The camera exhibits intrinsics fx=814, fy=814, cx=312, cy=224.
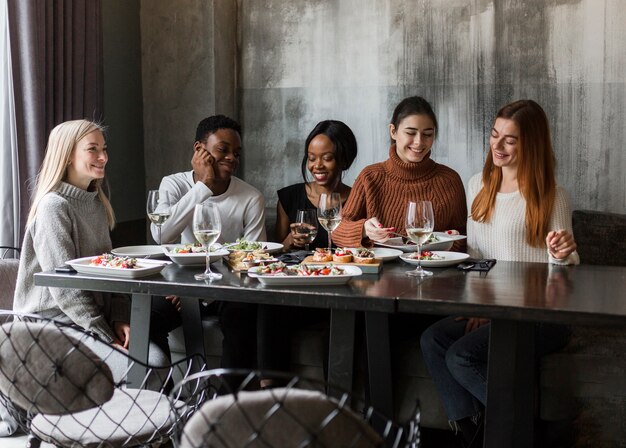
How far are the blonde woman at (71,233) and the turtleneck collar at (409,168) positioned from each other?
1.21 metres

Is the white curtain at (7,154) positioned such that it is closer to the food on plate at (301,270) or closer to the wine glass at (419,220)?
the food on plate at (301,270)

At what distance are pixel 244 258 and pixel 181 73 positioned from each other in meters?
2.25

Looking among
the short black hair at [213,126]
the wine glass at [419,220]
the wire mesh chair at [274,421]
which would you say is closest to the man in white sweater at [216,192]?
the short black hair at [213,126]

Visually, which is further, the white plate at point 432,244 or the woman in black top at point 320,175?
the woman in black top at point 320,175

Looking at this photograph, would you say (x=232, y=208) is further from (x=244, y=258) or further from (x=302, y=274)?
(x=302, y=274)

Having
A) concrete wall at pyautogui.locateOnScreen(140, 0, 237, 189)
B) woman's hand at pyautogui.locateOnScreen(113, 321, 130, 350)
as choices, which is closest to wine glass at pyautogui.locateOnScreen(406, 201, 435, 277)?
woman's hand at pyautogui.locateOnScreen(113, 321, 130, 350)

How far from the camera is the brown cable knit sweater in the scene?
136 inches

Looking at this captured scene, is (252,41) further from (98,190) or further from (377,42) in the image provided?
(98,190)

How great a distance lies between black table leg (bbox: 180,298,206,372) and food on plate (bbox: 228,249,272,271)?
0.55 meters

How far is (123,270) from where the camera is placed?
8.53 feet

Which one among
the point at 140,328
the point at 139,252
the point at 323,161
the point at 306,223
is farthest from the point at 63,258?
the point at 323,161

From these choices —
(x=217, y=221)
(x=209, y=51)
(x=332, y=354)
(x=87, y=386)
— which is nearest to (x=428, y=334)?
(x=332, y=354)

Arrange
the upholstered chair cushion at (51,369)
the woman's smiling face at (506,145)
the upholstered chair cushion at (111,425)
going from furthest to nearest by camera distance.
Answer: the woman's smiling face at (506,145)
the upholstered chair cushion at (111,425)
the upholstered chair cushion at (51,369)

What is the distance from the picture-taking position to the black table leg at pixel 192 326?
332 cm
